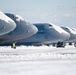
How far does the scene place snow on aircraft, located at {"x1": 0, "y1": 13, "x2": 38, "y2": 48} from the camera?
3884 cm

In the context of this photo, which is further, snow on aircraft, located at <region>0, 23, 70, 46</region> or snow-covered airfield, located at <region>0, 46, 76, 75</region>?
snow on aircraft, located at <region>0, 23, 70, 46</region>

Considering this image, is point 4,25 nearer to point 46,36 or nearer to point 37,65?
point 37,65

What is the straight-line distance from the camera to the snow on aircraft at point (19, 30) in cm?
3884

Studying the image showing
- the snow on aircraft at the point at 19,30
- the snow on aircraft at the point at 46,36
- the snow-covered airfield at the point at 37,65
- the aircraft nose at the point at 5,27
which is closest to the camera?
the snow-covered airfield at the point at 37,65

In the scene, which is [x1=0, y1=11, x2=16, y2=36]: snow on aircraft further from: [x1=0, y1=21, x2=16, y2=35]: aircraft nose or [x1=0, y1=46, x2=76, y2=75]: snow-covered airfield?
[x1=0, y1=46, x2=76, y2=75]: snow-covered airfield

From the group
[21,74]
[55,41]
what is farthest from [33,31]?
[21,74]

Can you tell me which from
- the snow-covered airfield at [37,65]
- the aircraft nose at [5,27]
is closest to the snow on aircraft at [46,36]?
the aircraft nose at [5,27]

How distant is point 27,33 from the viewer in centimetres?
4212

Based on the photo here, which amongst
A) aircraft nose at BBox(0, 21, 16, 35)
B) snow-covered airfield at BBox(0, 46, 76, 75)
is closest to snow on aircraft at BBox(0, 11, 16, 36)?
aircraft nose at BBox(0, 21, 16, 35)

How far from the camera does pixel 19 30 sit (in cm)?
4116

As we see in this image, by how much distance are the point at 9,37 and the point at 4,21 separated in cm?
613

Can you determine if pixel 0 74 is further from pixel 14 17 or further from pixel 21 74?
pixel 14 17

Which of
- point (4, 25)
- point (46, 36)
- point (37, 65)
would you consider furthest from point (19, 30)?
point (37, 65)

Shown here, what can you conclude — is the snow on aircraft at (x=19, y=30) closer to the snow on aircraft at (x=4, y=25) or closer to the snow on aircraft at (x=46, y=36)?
the snow on aircraft at (x=4, y=25)
